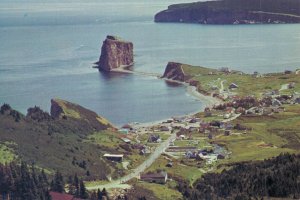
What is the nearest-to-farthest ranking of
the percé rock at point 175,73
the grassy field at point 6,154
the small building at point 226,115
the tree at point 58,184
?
the tree at point 58,184 < the grassy field at point 6,154 < the small building at point 226,115 < the percé rock at point 175,73

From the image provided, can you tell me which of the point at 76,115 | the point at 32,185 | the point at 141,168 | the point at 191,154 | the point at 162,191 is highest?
the point at 32,185

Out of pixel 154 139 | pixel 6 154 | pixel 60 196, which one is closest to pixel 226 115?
pixel 154 139

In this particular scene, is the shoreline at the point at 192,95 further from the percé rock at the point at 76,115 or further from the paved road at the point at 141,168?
the paved road at the point at 141,168

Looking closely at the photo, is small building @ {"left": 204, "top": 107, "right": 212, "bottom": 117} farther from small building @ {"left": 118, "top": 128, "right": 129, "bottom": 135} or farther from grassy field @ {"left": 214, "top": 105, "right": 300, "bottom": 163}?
small building @ {"left": 118, "top": 128, "right": 129, "bottom": 135}

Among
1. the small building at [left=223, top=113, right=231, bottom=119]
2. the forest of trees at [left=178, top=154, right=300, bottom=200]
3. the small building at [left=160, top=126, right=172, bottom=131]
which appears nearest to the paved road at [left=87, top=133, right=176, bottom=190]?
the small building at [left=160, top=126, right=172, bottom=131]

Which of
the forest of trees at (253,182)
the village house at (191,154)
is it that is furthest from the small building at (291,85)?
the forest of trees at (253,182)

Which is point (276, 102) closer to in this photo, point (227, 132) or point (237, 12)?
point (227, 132)
